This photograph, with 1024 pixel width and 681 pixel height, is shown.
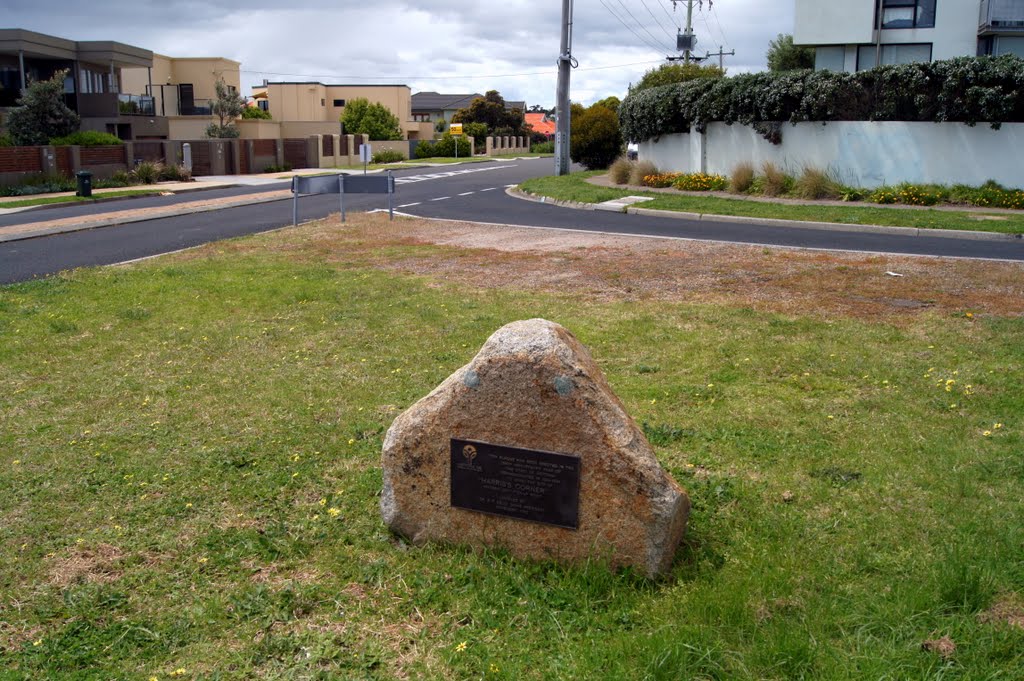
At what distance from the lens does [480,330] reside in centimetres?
912

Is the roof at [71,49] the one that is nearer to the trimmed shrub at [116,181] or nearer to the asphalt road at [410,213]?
the trimmed shrub at [116,181]

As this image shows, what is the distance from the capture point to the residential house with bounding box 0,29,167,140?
4428cm

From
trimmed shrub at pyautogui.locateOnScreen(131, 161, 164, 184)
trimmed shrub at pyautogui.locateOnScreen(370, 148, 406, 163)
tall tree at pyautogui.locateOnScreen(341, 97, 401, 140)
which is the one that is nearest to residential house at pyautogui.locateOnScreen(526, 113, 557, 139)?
tall tree at pyautogui.locateOnScreen(341, 97, 401, 140)

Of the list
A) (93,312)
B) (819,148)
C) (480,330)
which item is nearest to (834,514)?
(480,330)

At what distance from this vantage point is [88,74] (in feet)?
163

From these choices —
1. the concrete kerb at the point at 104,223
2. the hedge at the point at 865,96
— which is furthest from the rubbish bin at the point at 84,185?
the hedge at the point at 865,96

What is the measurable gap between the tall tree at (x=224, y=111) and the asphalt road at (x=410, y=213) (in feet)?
80.2

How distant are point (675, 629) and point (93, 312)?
27.2 feet

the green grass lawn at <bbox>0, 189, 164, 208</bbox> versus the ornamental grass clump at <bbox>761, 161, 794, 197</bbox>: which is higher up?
the ornamental grass clump at <bbox>761, 161, 794, 197</bbox>

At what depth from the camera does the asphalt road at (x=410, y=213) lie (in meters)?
15.7

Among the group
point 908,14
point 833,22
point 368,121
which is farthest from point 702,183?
point 368,121

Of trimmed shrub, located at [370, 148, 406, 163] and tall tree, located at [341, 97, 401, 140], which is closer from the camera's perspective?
trimmed shrub, located at [370, 148, 406, 163]

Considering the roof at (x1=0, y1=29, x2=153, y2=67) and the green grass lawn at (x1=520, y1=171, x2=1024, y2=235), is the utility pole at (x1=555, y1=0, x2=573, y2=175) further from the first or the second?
the roof at (x1=0, y1=29, x2=153, y2=67)

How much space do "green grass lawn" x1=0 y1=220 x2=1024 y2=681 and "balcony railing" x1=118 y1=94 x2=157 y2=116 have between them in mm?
46230
